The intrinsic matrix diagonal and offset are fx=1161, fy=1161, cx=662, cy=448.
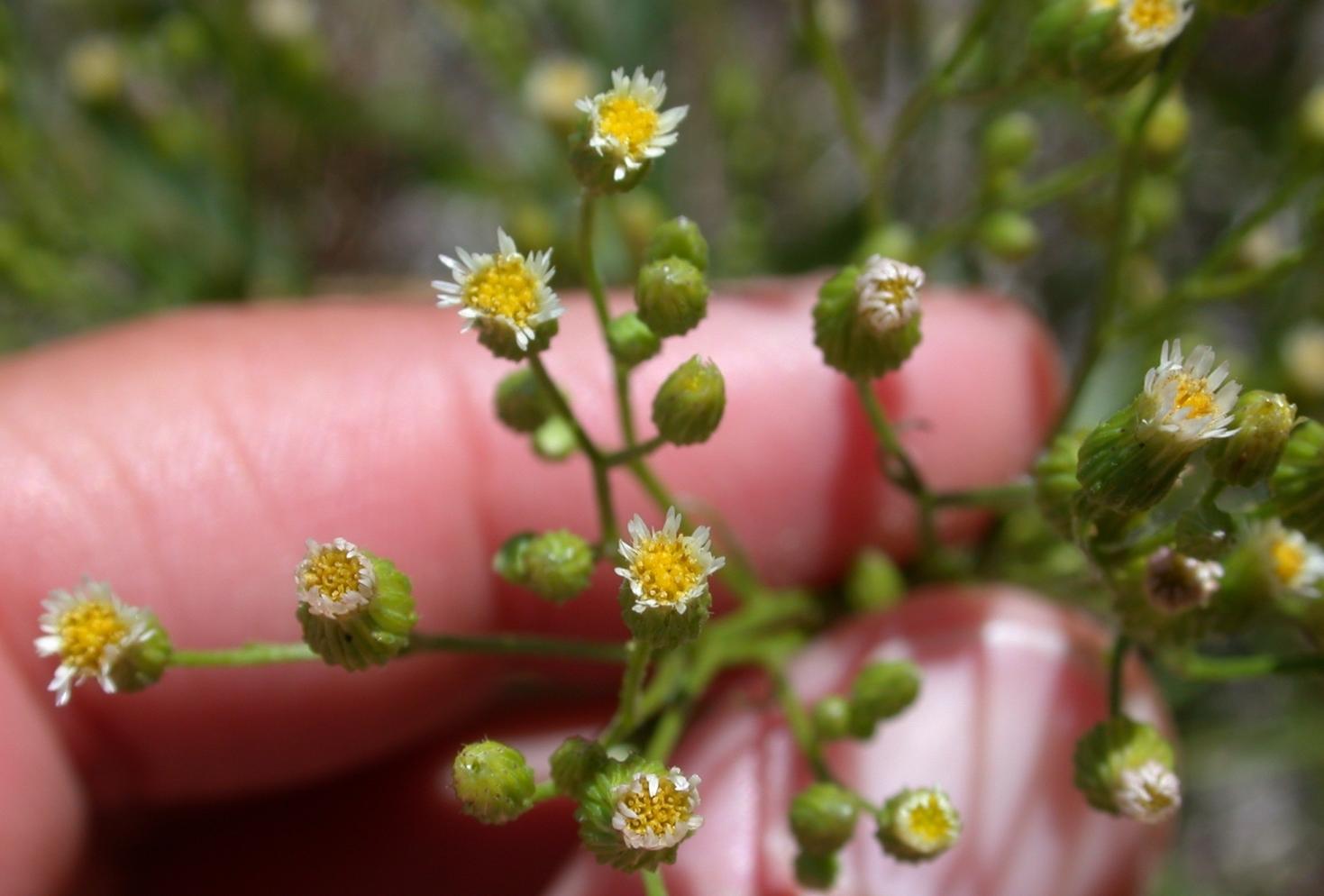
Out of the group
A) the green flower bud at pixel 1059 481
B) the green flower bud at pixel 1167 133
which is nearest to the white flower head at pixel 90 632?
the green flower bud at pixel 1059 481

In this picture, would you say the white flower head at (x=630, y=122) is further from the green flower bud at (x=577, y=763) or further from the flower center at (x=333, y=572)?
the green flower bud at (x=577, y=763)

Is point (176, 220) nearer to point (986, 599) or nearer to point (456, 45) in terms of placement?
point (456, 45)

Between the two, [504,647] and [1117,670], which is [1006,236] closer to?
[1117,670]

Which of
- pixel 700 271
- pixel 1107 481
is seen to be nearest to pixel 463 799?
pixel 700 271

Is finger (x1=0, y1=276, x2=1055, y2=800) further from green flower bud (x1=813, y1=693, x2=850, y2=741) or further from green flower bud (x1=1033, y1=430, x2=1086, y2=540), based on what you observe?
green flower bud (x1=1033, y1=430, x2=1086, y2=540)

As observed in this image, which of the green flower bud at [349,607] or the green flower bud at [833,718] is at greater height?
the green flower bud at [349,607]

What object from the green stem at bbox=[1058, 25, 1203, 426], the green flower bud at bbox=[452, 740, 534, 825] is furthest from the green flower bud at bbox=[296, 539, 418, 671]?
the green stem at bbox=[1058, 25, 1203, 426]
